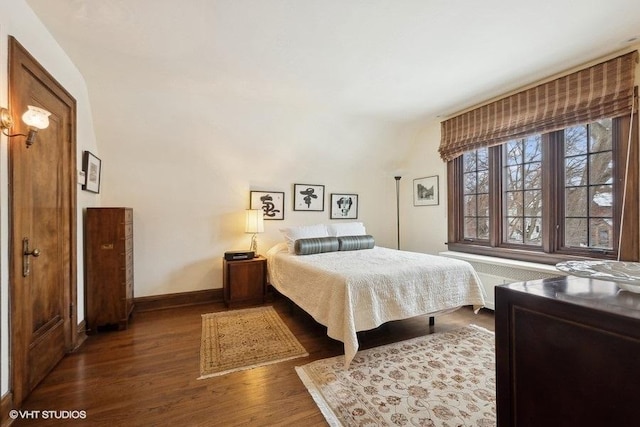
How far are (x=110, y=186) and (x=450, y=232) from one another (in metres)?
4.46

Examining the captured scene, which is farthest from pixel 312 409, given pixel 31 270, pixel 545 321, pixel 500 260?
pixel 500 260

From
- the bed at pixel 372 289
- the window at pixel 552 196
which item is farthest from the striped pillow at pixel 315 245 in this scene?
the window at pixel 552 196

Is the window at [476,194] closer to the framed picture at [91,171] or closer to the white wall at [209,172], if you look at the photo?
the white wall at [209,172]

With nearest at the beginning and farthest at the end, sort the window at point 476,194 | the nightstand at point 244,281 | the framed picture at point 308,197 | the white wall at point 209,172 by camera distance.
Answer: the white wall at point 209,172
the nightstand at point 244,281
the window at point 476,194
the framed picture at point 308,197

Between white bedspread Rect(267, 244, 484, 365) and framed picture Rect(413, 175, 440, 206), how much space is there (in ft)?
5.10

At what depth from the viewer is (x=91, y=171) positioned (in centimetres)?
289

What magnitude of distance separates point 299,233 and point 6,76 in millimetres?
2858

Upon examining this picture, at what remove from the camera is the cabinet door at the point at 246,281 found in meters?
3.59

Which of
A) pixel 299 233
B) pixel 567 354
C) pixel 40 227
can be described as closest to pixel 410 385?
pixel 567 354

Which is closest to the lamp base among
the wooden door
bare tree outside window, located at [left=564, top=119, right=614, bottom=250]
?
the wooden door

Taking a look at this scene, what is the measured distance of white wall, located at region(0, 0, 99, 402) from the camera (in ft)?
5.09

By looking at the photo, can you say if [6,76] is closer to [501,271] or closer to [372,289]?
[372,289]

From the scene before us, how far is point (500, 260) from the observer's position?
10.5 feet

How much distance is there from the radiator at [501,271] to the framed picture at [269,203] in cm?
255
